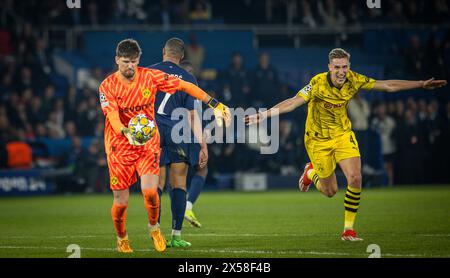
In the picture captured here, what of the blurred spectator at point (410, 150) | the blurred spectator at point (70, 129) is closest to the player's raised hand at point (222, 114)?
the blurred spectator at point (70, 129)

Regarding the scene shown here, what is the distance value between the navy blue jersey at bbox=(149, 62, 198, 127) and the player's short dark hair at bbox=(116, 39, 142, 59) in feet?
4.98

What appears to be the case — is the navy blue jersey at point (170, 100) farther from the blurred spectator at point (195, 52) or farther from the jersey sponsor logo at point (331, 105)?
the blurred spectator at point (195, 52)

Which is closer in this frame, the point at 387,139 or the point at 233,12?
the point at 387,139

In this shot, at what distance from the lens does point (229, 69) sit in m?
26.3


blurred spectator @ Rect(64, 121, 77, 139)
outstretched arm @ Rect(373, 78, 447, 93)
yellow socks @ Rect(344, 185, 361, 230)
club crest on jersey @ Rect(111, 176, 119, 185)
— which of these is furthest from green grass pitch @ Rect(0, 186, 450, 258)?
blurred spectator @ Rect(64, 121, 77, 139)

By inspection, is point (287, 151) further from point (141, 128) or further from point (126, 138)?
point (141, 128)

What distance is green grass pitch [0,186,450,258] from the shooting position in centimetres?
1132

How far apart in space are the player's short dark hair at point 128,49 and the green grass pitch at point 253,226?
7.66 ft

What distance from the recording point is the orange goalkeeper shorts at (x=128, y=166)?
11055 millimetres

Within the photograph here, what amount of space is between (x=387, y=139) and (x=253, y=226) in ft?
40.3

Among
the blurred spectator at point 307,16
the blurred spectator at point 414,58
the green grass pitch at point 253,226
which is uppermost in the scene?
the blurred spectator at point 307,16

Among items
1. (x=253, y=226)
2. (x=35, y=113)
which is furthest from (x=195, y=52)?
(x=253, y=226)

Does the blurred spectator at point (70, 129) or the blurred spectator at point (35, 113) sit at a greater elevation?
the blurred spectator at point (35, 113)

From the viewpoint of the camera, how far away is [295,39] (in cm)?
2936
